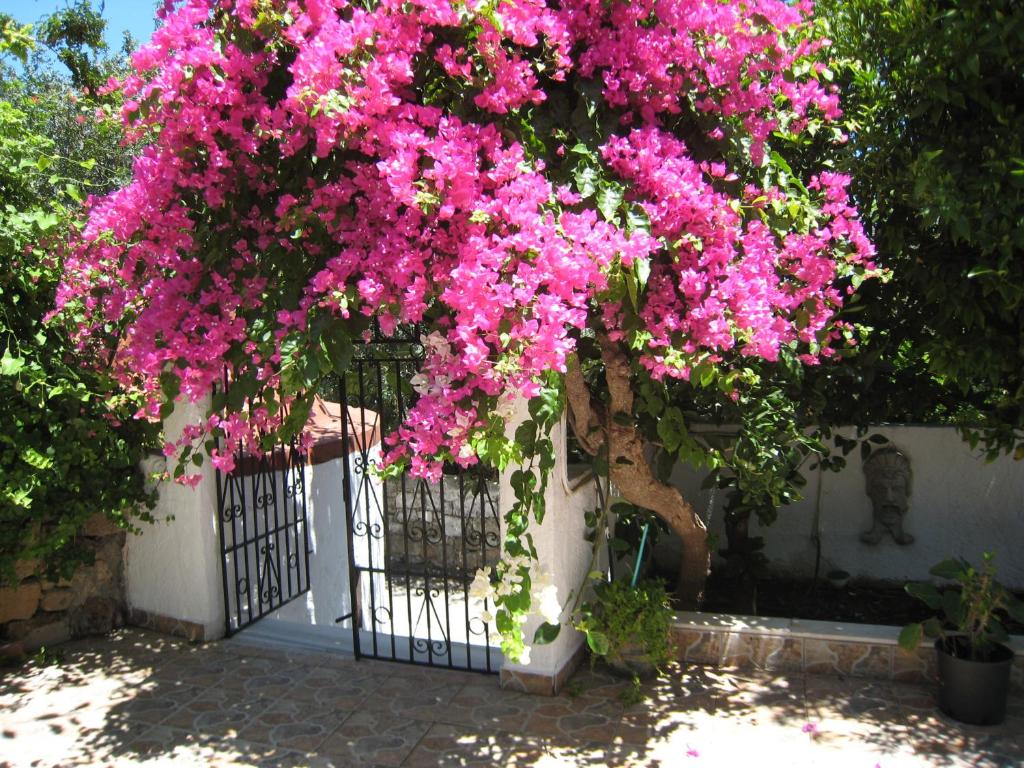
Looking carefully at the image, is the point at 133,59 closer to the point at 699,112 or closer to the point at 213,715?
the point at 699,112

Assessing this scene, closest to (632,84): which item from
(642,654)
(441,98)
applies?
(441,98)

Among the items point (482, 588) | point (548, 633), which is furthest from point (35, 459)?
point (548, 633)

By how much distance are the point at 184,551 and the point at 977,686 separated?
4.16 m

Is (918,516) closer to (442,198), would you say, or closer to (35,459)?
(442,198)

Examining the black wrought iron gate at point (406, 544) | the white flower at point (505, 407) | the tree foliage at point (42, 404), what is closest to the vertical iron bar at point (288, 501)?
the black wrought iron gate at point (406, 544)

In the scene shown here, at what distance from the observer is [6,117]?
443 centimetres

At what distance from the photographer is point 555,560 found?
3.99 metres

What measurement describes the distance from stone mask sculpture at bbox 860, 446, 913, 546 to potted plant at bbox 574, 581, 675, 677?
183cm

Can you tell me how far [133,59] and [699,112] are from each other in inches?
79.3

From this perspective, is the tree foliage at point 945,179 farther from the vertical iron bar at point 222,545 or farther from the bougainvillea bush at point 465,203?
the vertical iron bar at point 222,545

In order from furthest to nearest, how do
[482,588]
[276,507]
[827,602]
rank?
[276,507]
[827,602]
[482,588]

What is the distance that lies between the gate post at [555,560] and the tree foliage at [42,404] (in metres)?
2.29

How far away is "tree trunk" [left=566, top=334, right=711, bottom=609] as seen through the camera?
12.8 ft

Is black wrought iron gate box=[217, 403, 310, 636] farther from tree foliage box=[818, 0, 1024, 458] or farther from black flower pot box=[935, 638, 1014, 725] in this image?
black flower pot box=[935, 638, 1014, 725]
